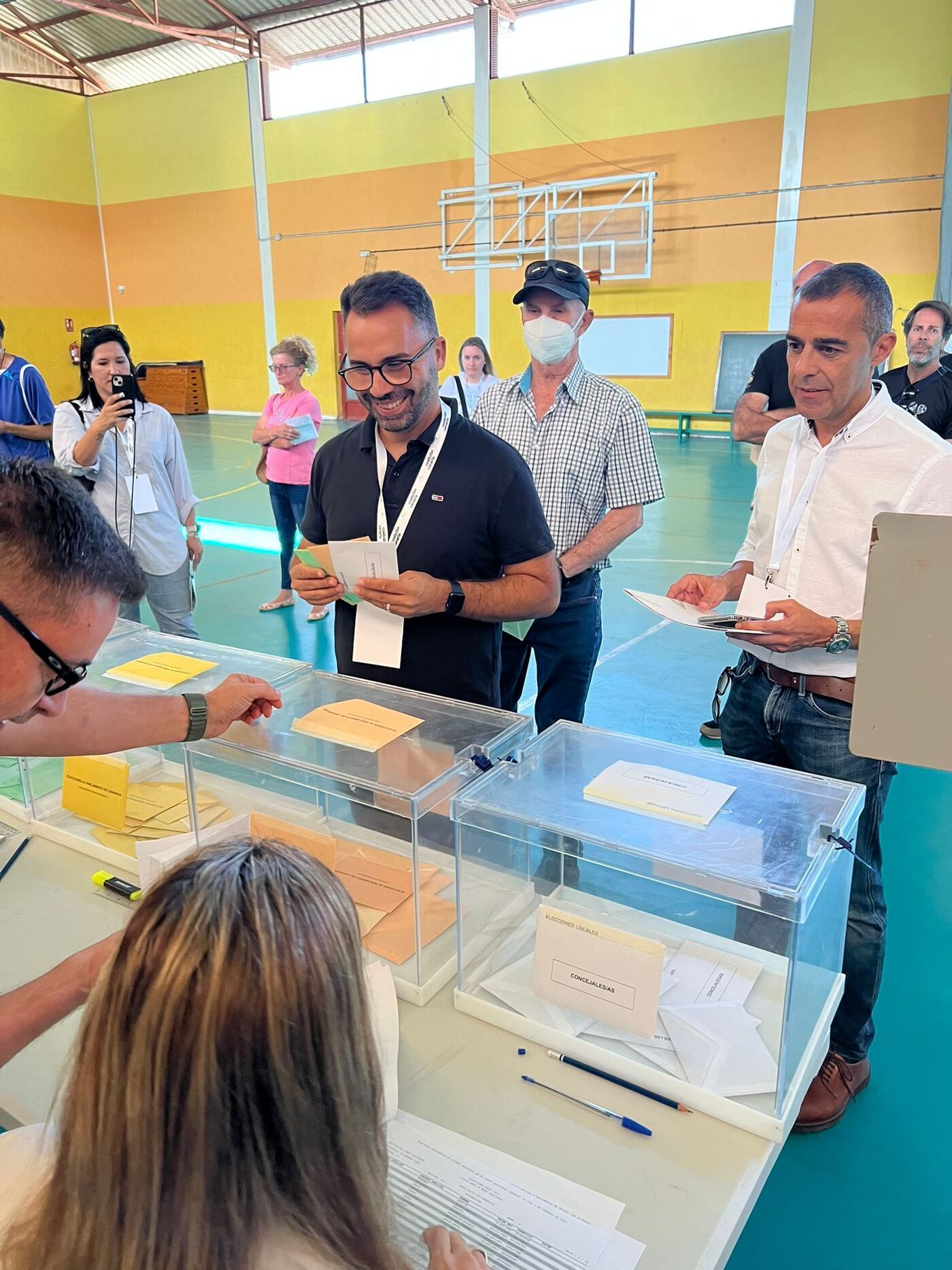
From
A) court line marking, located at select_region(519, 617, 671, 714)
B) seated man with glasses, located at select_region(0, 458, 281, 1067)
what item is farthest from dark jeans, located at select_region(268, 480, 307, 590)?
seated man with glasses, located at select_region(0, 458, 281, 1067)

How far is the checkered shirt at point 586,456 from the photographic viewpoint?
2834 millimetres

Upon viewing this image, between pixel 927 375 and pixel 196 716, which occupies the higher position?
pixel 927 375

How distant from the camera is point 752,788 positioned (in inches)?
52.6

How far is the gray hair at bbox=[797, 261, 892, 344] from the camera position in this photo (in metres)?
1.79

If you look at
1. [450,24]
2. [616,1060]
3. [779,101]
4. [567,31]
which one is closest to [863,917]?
[616,1060]

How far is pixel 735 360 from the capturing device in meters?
12.7

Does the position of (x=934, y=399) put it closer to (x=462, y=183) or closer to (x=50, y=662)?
(x=50, y=662)

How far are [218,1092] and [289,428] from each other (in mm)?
5030

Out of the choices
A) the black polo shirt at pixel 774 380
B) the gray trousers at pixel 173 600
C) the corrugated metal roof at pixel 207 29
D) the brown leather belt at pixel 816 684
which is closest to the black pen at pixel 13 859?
the brown leather belt at pixel 816 684

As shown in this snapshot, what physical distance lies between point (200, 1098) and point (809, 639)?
143 centimetres

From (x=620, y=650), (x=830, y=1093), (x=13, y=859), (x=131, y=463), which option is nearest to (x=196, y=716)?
(x=13, y=859)

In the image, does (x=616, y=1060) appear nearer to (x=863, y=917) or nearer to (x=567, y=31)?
(x=863, y=917)

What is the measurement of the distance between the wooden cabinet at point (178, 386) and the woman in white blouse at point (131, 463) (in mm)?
15420

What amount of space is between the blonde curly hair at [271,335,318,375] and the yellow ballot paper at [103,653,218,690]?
3.72 metres
